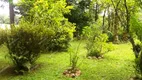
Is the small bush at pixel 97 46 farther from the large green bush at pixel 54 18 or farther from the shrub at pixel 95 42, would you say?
the large green bush at pixel 54 18

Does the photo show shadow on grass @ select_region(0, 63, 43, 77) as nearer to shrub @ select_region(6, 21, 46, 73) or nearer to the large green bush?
shrub @ select_region(6, 21, 46, 73)

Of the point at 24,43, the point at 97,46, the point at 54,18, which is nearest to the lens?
the point at 24,43

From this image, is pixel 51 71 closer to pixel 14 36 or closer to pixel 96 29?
pixel 14 36

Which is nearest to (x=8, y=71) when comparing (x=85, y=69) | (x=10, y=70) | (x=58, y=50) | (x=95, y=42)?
(x=10, y=70)

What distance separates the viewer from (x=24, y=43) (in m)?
6.65

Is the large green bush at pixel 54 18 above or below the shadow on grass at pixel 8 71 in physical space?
above

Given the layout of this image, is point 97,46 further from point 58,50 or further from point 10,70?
point 10,70


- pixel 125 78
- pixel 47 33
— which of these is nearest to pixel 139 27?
pixel 125 78

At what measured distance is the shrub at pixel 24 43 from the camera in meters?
6.56

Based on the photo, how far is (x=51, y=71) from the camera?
692cm

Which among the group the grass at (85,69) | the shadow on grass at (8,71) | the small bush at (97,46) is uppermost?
the small bush at (97,46)

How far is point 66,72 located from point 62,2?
446 centimetres

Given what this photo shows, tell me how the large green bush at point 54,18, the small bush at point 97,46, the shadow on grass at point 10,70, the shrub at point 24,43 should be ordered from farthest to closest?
the large green bush at point 54,18 < the small bush at point 97,46 < the shadow on grass at point 10,70 < the shrub at point 24,43

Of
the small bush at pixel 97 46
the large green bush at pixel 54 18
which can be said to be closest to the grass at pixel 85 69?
the small bush at pixel 97 46
